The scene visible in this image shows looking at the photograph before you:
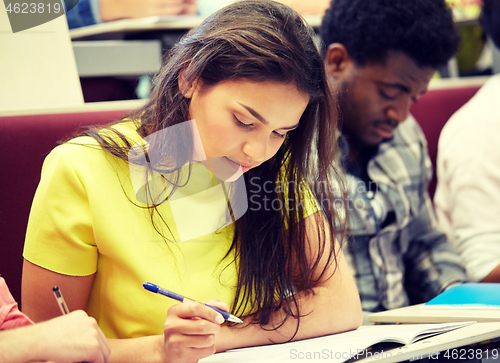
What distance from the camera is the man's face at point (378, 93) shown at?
1204 mm

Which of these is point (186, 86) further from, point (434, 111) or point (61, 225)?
point (434, 111)

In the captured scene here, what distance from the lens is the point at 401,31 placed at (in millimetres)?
1187

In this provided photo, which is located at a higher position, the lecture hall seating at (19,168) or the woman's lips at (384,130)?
the lecture hall seating at (19,168)

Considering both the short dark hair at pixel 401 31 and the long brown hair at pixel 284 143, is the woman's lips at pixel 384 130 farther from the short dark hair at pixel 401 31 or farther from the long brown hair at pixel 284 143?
the long brown hair at pixel 284 143

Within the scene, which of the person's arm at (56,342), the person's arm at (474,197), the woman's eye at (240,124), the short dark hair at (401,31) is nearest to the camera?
the person's arm at (56,342)

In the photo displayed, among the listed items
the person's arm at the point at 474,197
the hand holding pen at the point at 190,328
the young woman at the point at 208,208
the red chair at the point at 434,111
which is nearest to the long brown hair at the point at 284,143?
the young woman at the point at 208,208

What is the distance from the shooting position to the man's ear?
127 cm

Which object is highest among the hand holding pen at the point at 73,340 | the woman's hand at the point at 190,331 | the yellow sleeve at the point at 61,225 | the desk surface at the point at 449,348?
the yellow sleeve at the point at 61,225

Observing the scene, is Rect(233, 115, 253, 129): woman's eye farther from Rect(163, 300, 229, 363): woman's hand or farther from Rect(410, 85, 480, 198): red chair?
Rect(410, 85, 480, 198): red chair

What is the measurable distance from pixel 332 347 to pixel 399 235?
0.67m

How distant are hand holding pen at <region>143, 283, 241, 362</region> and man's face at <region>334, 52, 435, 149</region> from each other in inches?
28.0

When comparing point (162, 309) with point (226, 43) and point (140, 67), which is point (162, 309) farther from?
point (140, 67)
